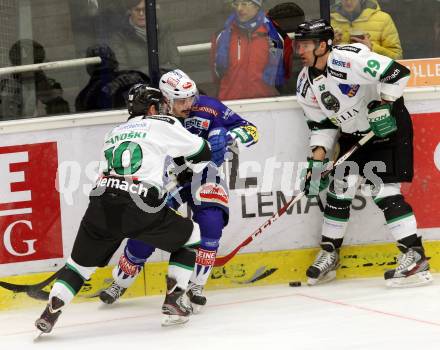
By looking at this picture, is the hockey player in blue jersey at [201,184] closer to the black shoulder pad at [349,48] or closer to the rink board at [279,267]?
the rink board at [279,267]

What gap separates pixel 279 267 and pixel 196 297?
66cm

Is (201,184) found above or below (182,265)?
above

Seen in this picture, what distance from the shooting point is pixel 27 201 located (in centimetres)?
479

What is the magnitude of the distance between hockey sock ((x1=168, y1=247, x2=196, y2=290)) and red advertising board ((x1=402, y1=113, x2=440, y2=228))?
1385 millimetres

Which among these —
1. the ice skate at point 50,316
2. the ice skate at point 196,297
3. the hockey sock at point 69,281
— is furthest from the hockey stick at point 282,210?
the ice skate at point 50,316

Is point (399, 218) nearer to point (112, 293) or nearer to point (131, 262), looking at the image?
point (131, 262)

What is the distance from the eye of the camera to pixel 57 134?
4801mm

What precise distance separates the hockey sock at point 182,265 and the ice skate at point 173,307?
0.07 ft

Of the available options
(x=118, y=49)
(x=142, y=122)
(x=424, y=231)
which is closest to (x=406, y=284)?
(x=424, y=231)

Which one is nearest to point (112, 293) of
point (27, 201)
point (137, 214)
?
point (27, 201)

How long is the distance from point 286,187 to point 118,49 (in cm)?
108

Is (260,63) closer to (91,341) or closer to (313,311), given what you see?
(313,311)

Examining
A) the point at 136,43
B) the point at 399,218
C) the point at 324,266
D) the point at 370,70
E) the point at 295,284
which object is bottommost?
the point at 295,284

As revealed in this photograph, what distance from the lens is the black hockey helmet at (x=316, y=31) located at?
4.61 meters
